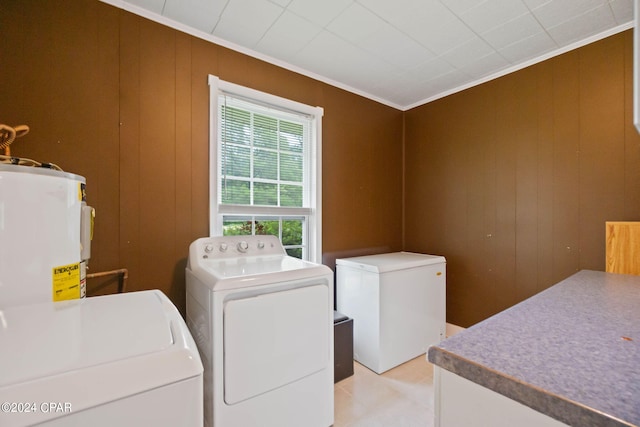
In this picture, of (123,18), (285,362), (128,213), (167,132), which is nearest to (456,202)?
(285,362)

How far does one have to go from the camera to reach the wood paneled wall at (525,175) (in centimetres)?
195

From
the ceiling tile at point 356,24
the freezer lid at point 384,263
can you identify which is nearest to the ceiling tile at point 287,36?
the ceiling tile at point 356,24

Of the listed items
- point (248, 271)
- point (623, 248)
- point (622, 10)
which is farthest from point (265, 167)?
point (622, 10)

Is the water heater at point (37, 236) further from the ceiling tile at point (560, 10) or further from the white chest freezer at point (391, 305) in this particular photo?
the ceiling tile at point (560, 10)

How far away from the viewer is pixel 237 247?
1869mm

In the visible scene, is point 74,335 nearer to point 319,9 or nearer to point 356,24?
point 319,9

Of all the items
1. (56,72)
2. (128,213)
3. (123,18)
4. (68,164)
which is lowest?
(128,213)

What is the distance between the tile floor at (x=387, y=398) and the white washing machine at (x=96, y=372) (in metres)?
1.37

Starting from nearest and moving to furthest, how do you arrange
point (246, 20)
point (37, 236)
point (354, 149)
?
point (37, 236)
point (246, 20)
point (354, 149)

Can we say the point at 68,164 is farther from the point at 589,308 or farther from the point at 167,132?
the point at 589,308

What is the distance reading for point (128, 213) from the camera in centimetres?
172

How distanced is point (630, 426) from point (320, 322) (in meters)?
1.26

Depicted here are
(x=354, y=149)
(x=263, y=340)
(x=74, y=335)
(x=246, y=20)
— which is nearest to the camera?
(x=74, y=335)

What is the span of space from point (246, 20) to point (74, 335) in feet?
6.41
